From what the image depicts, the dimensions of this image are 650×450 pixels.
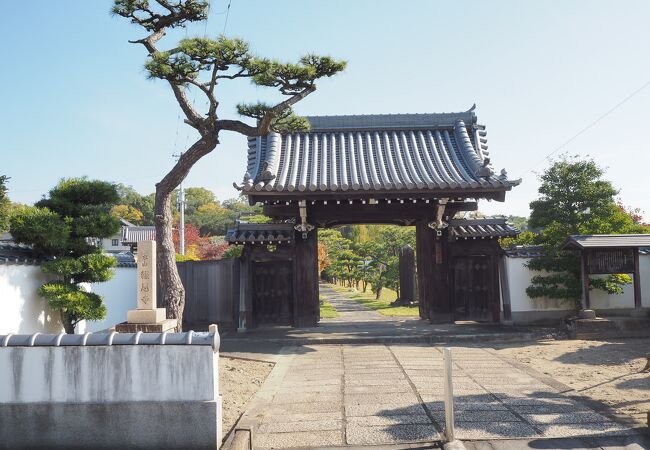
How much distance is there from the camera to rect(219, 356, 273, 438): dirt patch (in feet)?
21.1

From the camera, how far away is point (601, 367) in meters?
8.98

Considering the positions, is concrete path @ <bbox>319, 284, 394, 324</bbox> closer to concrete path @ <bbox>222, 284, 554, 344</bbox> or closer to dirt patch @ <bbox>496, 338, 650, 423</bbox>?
concrete path @ <bbox>222, 284, 554, 344</bbox>

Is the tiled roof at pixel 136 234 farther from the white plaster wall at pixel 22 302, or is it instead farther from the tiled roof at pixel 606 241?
the tiled roof at pixel 606 241

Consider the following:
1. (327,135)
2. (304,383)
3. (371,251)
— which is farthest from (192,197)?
(304,383)

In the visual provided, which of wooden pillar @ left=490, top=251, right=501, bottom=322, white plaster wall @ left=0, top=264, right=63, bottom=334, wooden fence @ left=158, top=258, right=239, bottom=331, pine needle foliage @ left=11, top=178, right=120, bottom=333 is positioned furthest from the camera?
wooden fence @ left=158, top=258, right=239, bottom=331

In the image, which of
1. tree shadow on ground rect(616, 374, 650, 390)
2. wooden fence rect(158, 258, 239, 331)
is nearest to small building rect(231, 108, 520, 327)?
wooden fence rect(158, 258, 239, 331)

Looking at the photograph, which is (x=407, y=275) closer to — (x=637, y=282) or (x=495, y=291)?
(x=495, y=291)

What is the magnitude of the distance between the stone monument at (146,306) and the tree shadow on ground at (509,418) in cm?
409

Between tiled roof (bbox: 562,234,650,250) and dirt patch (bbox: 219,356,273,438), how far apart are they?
785 cm

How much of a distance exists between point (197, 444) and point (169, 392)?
1.92 ft

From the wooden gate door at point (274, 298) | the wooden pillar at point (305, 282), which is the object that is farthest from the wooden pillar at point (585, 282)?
the wooden gate door at point (274, 298)

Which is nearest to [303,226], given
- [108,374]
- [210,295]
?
[210,295]

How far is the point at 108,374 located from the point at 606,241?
11437 mm

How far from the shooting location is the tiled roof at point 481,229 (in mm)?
13641
